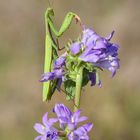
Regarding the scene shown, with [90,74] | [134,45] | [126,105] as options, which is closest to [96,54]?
[90,74]

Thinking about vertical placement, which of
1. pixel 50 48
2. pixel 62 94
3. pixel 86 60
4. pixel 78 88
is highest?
pixel 62 94

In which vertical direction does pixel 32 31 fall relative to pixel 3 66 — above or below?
above

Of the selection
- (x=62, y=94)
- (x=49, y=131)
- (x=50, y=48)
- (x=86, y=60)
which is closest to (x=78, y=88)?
(x=86, y=60)

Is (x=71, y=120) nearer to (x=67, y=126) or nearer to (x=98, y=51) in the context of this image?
(x=67, y=126)

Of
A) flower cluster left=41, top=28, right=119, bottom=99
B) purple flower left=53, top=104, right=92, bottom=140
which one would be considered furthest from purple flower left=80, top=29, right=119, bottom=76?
purple flower left=53, top=104, right=92, bottom=140

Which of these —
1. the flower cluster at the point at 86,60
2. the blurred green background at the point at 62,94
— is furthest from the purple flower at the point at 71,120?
the blurred green background at the point at 62,94

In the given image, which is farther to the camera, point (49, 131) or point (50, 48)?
point (50, 48)

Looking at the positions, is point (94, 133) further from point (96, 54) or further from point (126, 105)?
point (96, 54)
